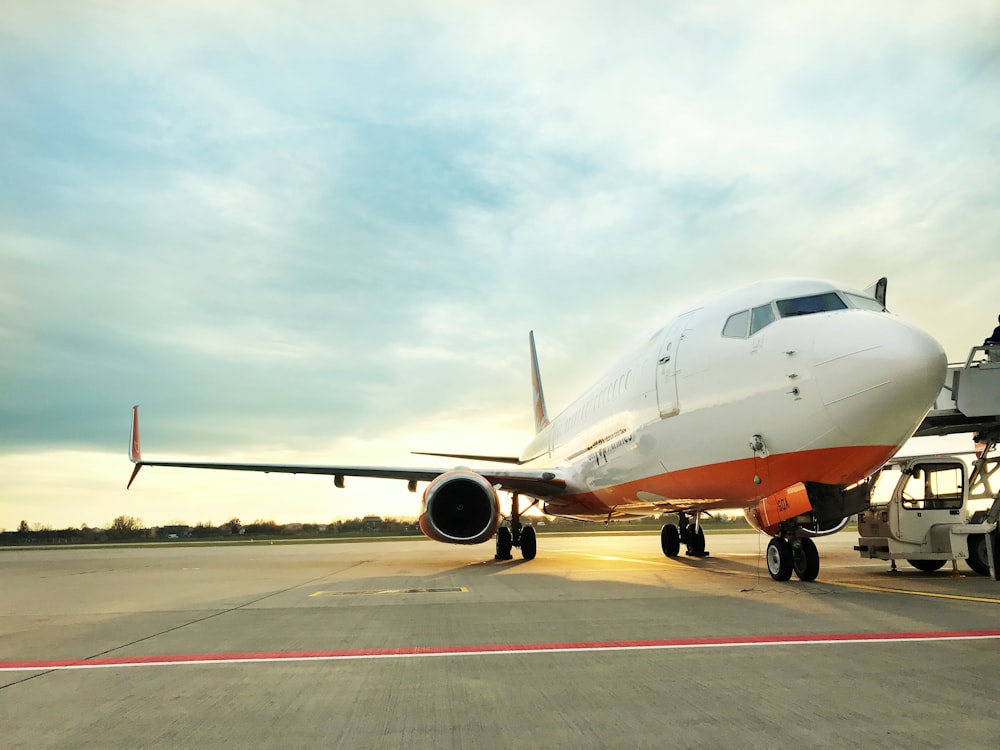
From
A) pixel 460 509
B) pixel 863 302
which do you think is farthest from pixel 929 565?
pixel 460 509

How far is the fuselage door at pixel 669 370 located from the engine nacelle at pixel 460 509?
490 centimetres

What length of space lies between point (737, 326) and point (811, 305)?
3.40 feet

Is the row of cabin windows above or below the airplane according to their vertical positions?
above

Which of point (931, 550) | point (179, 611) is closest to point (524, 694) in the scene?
point (179, 611)

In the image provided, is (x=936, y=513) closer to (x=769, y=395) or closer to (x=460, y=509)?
(x=769, y=395)

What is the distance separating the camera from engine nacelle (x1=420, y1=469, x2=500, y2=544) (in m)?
14.8

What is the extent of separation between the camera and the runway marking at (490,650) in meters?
5.34

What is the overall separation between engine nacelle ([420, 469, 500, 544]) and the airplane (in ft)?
0.11

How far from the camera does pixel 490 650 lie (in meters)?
5.60

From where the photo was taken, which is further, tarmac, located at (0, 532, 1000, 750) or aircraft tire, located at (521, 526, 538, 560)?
aircraft tire, located at (521, 526, 538, 560)

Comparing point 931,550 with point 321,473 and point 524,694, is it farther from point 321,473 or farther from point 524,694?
point 321,473

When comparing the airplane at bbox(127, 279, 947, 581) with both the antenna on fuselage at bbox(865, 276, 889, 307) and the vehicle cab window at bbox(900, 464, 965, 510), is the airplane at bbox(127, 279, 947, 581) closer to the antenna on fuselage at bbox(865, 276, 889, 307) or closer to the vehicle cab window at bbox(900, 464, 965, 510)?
the antenna on fuselage at bbox(865, 276, 889, 307)

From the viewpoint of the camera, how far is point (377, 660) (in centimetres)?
528

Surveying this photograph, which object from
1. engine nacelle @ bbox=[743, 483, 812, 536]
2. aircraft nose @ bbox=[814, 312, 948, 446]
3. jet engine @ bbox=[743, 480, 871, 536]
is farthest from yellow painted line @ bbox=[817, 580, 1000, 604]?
aircraft nose @ bbox=[814, 312, 948, 446]
